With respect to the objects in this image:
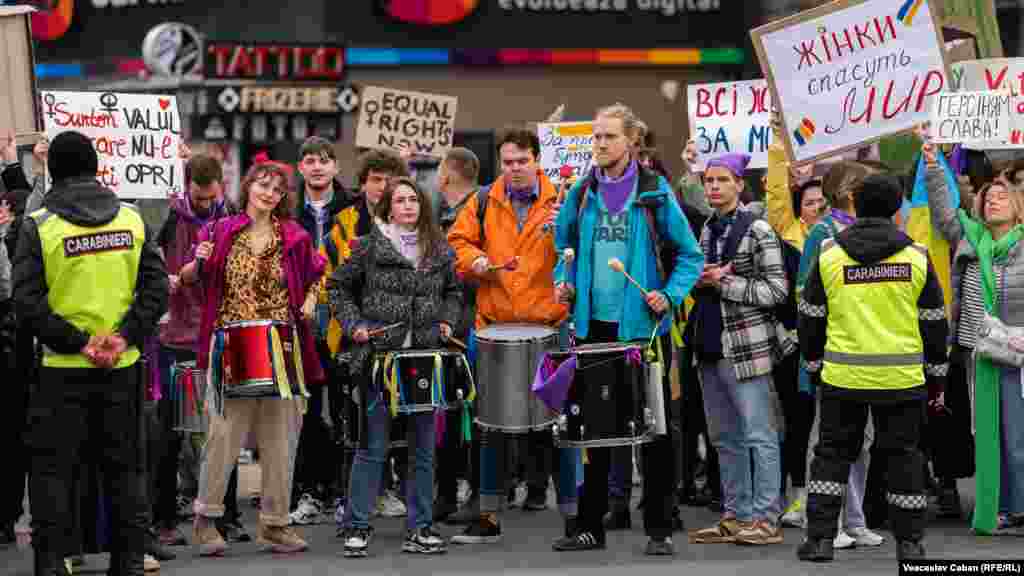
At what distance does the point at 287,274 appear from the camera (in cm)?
1076

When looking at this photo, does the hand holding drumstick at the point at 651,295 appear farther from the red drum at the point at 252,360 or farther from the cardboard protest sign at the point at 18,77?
the cardboard protest sign at the point at 18,77

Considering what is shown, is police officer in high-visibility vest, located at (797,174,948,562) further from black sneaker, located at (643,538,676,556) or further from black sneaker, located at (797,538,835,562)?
black sneaker, located at (643,538,676,556)

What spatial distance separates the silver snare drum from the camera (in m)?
10.9

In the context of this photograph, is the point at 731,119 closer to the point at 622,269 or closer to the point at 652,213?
the point at 652,213

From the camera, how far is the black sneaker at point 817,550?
1019 cm

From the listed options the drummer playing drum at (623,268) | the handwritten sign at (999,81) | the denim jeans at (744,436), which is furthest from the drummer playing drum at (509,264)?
the handwritten sign at (999,81)

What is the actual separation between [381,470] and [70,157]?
2622mm

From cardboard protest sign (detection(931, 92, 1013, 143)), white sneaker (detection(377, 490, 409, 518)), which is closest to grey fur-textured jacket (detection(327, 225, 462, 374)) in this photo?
white sneaker (detection(377, 490, 409, 518))

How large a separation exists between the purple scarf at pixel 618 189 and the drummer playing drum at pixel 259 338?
5.25 ft

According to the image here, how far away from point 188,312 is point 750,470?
331 centimetres

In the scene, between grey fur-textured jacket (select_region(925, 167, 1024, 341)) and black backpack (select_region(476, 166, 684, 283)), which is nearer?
black backpack (select_region(476, 166, 684, 283))

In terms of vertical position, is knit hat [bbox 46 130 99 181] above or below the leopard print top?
above

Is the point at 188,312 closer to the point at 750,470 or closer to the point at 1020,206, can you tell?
the point at 750,470

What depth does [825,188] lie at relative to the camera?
11.3 meters
